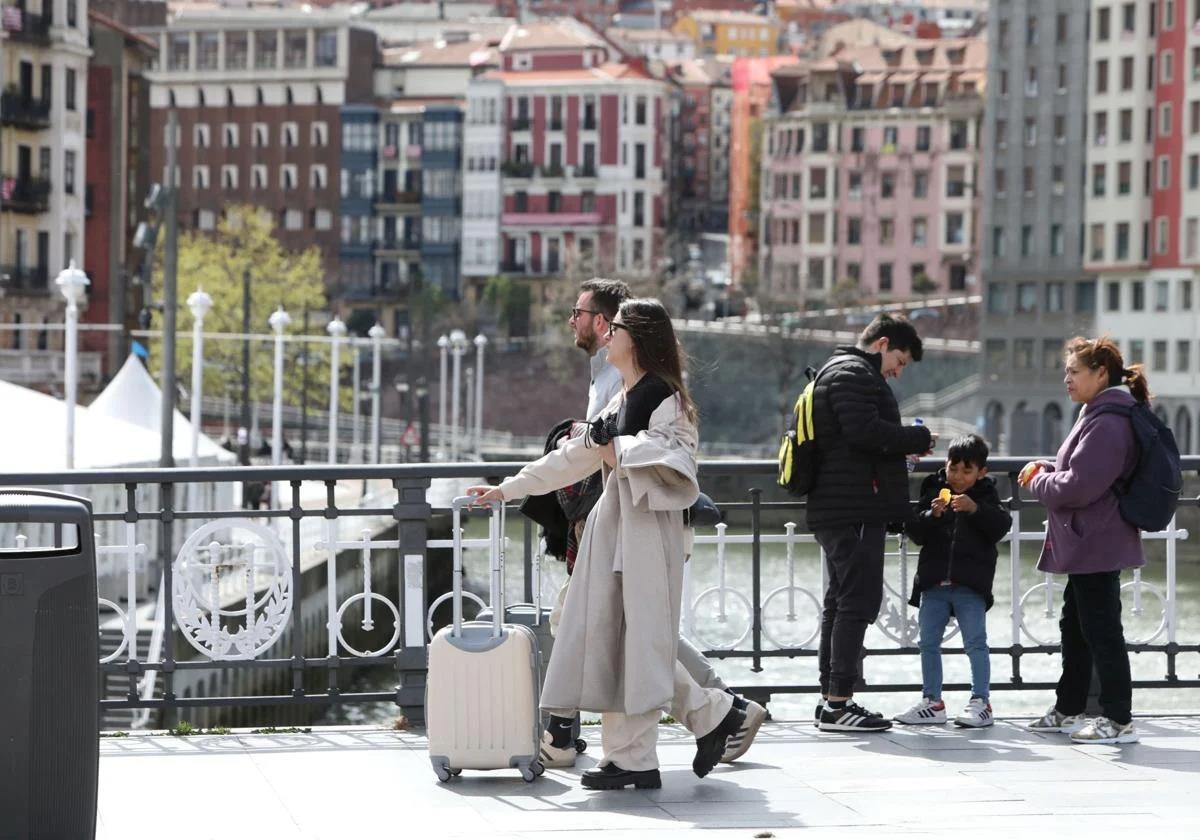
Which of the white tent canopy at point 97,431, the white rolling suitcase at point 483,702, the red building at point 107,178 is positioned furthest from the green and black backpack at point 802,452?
the red building at point 107,178

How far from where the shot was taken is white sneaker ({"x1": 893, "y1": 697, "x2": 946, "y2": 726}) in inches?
369

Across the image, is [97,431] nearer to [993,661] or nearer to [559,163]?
[993,661]

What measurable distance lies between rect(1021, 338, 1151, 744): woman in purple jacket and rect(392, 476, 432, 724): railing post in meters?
2.48

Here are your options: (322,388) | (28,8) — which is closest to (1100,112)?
(322,388)

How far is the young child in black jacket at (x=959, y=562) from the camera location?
9367 millimetres

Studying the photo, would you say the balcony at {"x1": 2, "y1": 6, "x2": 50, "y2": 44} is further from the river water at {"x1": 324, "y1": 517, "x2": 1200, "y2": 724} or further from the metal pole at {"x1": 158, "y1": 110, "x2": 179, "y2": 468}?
the river water at {"x1": 324, "y1": 517, "x2": 1200, "y2": 724}

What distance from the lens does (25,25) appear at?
71750 millimetres

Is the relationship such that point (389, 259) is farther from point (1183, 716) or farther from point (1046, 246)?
point (1183, 716)

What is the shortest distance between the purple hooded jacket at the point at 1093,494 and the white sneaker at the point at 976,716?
69 cm

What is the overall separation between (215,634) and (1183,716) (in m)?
4.12

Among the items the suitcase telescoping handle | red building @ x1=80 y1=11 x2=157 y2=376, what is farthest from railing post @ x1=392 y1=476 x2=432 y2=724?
red building @ x1=80 y1=11 x2=157 y2=376

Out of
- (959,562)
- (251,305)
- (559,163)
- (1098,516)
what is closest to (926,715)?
(959,562)

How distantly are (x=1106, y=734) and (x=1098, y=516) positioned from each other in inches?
34.0

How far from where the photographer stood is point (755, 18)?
17762cm
